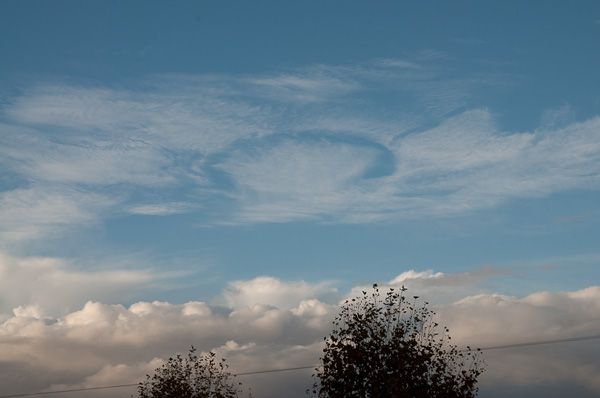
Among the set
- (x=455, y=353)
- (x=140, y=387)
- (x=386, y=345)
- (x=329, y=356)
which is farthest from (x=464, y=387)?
(x=140, y=387)

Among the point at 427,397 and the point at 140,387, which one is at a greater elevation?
the point at 140,387

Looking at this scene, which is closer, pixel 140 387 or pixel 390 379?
pixel 390 379

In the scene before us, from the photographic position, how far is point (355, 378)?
46.4 meters

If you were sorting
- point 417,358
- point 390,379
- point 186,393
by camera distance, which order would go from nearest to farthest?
point 390,379 < point 417,358 < point 186,393

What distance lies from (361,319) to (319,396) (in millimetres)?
6150

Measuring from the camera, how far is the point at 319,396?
46.8m

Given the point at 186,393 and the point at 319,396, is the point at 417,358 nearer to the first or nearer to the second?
the point at 319,396

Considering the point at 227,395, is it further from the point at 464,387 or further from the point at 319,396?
the point at 464,387

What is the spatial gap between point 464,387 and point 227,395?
2430 centimetres

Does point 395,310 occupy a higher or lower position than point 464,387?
higher

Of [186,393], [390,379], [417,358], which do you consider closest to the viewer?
[390,379]

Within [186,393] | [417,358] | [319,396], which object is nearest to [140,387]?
[186,393]

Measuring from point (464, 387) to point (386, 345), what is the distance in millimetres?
6845

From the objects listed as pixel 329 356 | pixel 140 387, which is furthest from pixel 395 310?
pixel 140 387
